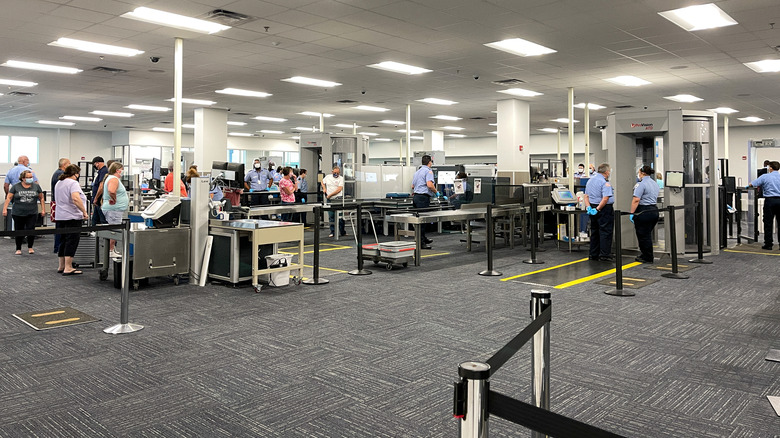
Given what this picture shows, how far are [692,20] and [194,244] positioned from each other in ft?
22.7

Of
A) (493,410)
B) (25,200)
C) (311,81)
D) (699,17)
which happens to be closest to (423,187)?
(311,81)

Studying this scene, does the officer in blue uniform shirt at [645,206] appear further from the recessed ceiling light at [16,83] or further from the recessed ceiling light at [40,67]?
the recessed ceiling light at [16,83]

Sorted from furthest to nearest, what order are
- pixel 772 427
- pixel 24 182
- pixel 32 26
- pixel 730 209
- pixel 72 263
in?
pixel 730 209 → pixel 24 182 → pixel 72 263 → pixel 32 26 → pixel 772 427

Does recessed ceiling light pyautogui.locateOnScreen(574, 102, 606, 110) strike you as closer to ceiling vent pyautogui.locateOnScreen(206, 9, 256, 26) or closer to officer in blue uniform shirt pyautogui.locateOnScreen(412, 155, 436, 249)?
officer in blue uniform shirt pyautogui.locateOnScreen(412, 155, 436, 249)

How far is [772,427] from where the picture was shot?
9.39 ft

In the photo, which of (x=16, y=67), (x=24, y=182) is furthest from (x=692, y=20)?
(x=16, y=67)

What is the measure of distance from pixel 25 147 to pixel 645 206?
22.4 metres

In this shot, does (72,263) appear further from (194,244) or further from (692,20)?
(692,20)

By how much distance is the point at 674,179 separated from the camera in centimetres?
890

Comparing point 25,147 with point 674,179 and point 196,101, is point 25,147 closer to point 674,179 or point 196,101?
point 196,101

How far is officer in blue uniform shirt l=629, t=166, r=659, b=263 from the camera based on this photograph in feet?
27.6

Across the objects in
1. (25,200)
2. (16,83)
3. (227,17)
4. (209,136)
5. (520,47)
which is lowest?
(25,200)

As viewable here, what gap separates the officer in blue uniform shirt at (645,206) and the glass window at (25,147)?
71.8 ft

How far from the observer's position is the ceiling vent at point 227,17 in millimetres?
6797
